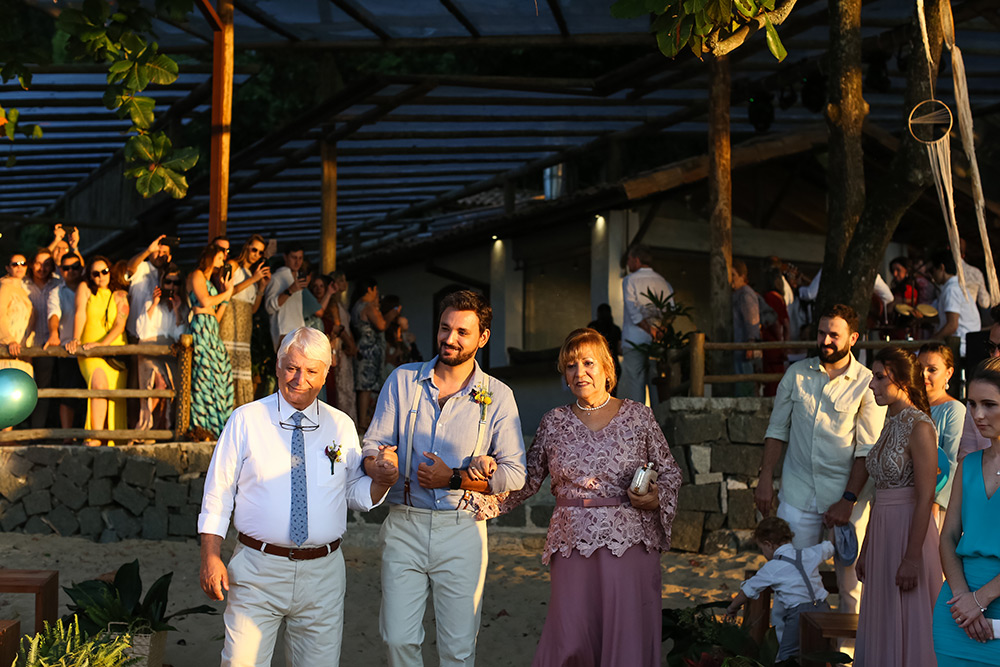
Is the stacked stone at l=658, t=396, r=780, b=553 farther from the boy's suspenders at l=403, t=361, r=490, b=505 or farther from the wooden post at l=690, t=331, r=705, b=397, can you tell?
the boy's suspenders at l=403, t=361, r=490, b=505

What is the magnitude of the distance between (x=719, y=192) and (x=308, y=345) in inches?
272

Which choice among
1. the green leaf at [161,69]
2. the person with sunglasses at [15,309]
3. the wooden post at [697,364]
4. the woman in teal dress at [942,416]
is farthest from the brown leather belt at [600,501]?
the person with sunglasses at [15,309]

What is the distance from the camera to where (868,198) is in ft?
26.4

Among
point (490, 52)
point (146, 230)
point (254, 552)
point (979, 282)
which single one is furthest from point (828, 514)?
point (490, 52)

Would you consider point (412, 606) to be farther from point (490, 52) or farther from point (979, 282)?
point (490, 52)

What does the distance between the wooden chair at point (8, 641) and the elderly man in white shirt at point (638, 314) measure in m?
6.42

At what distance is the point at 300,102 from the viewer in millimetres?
23297

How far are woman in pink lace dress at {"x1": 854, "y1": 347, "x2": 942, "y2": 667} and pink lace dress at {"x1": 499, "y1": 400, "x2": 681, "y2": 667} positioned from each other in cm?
99

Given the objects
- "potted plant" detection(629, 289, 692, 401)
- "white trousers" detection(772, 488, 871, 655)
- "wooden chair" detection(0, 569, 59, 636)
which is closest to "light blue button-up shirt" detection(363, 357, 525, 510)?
"wooden chair" detection(0, 569, 59, 636)

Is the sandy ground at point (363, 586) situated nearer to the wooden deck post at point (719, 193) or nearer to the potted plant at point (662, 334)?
the potted plant at point (662, 334)

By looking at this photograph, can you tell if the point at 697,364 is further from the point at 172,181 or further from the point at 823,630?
the point at 172,181

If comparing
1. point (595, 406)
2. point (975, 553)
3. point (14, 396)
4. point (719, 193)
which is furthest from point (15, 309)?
Answer: point (975, 553)

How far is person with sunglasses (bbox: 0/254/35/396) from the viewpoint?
8.41m

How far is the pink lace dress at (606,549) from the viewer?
14.4 ft
